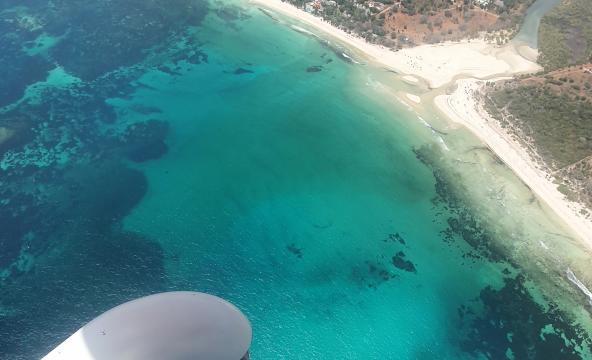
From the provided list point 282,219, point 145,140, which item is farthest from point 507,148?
→ point 145,140

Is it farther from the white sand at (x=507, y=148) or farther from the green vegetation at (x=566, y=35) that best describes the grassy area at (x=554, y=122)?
the green vegetation at (x=566, y=35)

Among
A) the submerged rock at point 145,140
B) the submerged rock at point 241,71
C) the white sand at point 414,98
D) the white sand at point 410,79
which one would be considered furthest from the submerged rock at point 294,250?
the white sand at point 410,79

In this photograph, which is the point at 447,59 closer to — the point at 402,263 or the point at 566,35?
the point at 566,35

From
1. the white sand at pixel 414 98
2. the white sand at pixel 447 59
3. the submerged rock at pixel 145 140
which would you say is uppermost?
the white sand at pixel 447 59

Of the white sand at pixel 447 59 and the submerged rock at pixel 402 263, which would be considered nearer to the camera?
the submerged rock at pixel 402 263

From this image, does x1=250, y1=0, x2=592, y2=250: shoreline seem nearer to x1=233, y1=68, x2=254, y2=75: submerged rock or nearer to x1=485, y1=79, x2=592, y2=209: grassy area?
x1=485, y1=79, x2=592, y2=209: grassy area

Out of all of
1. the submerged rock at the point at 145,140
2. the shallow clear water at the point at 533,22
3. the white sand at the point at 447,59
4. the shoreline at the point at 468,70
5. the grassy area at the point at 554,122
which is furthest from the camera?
the shallow clear water at the point at 533,22

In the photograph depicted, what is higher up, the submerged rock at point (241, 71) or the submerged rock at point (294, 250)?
the submerged rock at point (241, 71)

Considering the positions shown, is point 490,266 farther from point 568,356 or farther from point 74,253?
point 74,253
